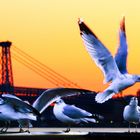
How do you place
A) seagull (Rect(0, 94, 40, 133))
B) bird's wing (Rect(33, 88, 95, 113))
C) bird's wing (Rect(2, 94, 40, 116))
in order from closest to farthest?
bird's wing (Rect(2, 94, 40, 116)) < bird's wing (Rect(33, 88, 95, 113)) < seagull (Rect(0, 94, 40, 133))

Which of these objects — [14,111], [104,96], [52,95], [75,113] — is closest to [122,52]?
[104,96]

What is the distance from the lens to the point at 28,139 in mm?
14312

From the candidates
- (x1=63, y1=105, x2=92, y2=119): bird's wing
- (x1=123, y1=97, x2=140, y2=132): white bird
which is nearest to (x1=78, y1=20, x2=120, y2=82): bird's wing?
(x1=123, y1=97, x2=140, y2=132): white bird

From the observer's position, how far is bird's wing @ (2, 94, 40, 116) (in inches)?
674

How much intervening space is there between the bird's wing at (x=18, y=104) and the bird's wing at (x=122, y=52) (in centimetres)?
310

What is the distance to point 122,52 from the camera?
19.9m

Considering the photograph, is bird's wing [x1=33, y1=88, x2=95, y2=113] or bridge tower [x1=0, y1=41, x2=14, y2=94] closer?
bird's wing [x1=33, y1=88, x2=95, y2=113]

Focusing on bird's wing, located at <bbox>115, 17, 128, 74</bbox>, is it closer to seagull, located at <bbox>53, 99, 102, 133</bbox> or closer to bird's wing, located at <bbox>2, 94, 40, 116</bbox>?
seagull, located at <bbox>53, 99, 102, 133</bbox>

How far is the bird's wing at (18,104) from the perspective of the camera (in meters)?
17.1

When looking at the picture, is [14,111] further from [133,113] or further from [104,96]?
[133,113]

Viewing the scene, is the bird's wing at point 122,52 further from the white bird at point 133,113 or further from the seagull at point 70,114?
the seagull at point 70,114

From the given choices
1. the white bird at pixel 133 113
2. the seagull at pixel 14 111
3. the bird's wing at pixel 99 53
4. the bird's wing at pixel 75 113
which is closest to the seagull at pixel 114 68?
the bird's wing at pixel 99 53

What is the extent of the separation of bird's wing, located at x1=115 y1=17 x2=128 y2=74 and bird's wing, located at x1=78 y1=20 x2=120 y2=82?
1.38ft

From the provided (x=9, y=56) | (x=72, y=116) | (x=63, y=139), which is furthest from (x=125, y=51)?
(x=9, y=56)
